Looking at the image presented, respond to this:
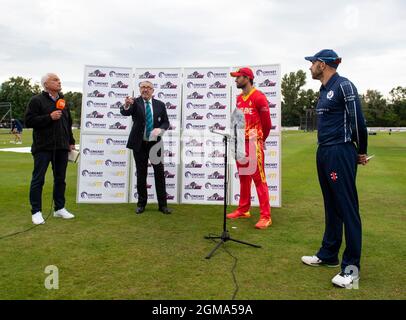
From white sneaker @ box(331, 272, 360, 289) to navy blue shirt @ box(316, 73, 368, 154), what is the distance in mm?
1369

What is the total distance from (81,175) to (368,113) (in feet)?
373

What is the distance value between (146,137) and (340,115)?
A: 15.0ft

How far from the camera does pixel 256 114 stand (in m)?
7.18

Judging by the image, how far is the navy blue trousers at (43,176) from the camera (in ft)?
23.0

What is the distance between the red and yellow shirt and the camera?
279 inches

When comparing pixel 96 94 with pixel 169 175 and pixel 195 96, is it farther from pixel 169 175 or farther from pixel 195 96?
pixel 169 175

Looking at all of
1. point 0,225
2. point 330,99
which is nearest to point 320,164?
point 330,99

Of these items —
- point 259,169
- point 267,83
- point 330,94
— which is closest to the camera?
point 330,94

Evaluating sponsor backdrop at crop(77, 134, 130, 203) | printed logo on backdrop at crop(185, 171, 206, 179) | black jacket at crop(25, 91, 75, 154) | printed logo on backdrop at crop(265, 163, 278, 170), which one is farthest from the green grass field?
black jacket at crop(25, 91, 75, 154)

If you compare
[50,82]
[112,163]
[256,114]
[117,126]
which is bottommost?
[112,163]

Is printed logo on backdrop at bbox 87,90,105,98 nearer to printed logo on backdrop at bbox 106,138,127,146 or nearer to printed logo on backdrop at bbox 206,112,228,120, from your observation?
printed logo on backdrop at bbox 106,138,127,146

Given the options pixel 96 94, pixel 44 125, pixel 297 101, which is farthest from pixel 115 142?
pixel 297 101

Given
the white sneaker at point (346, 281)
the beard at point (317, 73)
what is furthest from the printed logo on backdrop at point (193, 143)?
the white sneaker at point (346, 281)

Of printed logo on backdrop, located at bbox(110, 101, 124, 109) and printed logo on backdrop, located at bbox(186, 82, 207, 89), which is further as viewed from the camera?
printed logo on backdrop, located at bbox(186, 82, 207, 89)
